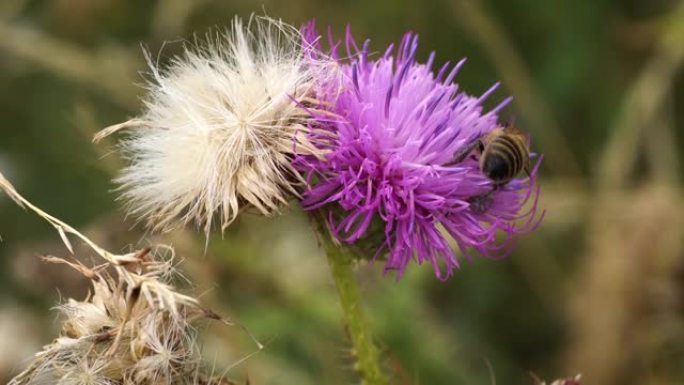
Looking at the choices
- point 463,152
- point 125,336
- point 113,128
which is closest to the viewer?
point 125,336

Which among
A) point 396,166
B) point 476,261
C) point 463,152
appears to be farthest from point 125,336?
point 476,261

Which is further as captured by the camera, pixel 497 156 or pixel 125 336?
pixel 497 156

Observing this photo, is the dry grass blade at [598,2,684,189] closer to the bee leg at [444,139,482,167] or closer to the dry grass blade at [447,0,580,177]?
the dry grass blade at [447,0,580,177]

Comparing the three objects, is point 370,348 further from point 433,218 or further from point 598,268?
point 598,268

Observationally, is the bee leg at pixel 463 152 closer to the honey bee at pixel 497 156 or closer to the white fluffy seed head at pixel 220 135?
the honey bee at pixel 497 156

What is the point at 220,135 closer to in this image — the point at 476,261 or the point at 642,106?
the point at 476,261

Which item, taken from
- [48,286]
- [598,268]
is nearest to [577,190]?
[598,268]

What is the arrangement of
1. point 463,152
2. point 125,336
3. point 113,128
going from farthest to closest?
1. point 463,152
2. point 113,128
3. point 125,336

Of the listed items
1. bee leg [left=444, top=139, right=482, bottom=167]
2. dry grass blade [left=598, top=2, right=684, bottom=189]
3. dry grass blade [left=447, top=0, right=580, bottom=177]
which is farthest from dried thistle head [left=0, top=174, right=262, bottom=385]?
dry grass blade [left=598, top=2, right=684, bottom=189]
